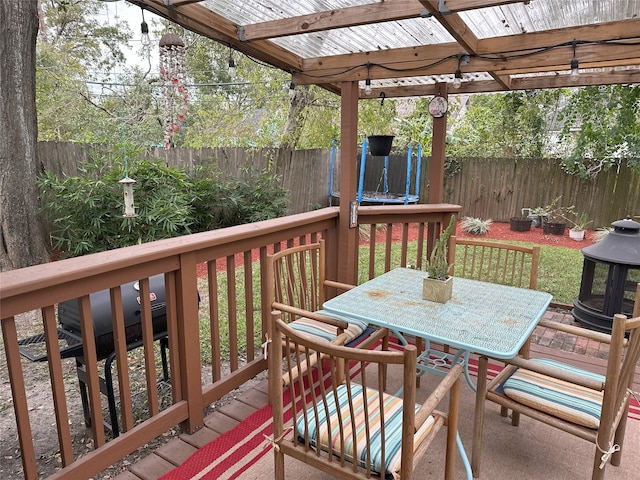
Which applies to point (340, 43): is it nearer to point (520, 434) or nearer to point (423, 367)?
point (423, 367)

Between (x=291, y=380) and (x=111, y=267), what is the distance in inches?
31.1

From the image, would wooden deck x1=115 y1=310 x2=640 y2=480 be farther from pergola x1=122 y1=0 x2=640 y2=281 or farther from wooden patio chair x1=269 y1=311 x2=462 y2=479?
pergola x1=122 y1=0 x2=640 y2=281

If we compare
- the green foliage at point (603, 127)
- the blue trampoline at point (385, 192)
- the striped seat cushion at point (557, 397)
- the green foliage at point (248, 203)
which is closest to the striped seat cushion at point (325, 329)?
the striped seat cushion at point (557, 397)

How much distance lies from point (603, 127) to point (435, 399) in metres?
7.68

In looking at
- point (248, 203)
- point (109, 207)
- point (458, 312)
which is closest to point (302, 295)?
point (458, 312)

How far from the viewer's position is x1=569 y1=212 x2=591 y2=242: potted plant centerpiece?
770 cm

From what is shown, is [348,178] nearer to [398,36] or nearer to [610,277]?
[398,36]

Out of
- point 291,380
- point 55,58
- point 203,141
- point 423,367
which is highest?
point 55,58

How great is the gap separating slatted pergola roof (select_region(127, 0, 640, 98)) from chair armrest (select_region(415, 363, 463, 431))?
5.05ft

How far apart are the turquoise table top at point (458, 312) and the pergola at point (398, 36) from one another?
1034mm

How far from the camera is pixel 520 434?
7.01ft

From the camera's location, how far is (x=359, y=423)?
1.44m

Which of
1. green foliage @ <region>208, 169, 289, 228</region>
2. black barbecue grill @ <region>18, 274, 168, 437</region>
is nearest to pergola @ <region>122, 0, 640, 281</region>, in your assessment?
black barbecue grill @ <region>18, 274, 168, 437</region>

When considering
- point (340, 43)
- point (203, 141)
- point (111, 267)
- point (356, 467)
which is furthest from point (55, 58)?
→ point (356, 467)
